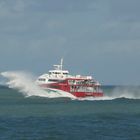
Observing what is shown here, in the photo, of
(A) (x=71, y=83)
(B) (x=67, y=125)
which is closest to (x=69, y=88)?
(A) (x=71, y=83)

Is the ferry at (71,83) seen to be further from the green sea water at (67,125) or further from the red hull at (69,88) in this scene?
the green sea water at (67,125)

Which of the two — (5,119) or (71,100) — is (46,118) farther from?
(71,100)

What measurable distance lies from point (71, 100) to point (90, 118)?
46789 mm

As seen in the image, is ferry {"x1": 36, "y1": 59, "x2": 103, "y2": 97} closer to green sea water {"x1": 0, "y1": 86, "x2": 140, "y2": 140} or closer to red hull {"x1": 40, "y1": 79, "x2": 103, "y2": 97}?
red hull {"x1": 40, "y1": 79, "x2": 103, "y2": 97}

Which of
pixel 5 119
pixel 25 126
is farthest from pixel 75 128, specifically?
pixel 5 119

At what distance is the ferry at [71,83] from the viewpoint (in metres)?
126

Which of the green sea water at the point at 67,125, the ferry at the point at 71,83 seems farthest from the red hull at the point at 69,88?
the green sea water at the point at 67,125

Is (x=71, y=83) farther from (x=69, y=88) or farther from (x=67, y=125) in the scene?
(x=67, y=125)

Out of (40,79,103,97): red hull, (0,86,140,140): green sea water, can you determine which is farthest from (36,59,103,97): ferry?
(0,86,140,140): green sea water

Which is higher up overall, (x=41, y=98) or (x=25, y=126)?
(x=41, y=98)

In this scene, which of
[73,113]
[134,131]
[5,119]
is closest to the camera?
[134,131]

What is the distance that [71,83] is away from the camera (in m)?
128

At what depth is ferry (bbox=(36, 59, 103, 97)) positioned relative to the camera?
12638 centimetres

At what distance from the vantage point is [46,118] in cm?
7656
